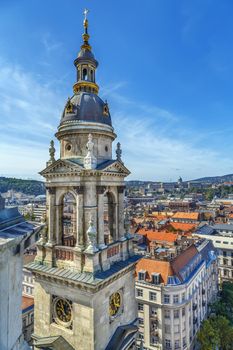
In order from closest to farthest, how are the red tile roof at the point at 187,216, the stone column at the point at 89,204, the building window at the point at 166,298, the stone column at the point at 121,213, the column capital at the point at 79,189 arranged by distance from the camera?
the stone column at the point at 89,204, the column capital at the point at 79,189, the stone column at the point at 121,213, the building window at the point at 166,298, the red tile roof at the point at 187,216

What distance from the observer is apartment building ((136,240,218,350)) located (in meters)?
40.1

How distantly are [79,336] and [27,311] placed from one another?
30.3 metres

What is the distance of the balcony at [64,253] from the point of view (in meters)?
16.6

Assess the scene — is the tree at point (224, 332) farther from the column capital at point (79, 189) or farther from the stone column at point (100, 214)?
the column capital at point (79, 189)

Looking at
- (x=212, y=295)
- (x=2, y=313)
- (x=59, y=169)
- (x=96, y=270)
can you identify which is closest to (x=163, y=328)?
(x=212, y=295)

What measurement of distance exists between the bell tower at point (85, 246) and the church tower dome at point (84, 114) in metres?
0.07

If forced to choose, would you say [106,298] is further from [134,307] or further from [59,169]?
[59,169]

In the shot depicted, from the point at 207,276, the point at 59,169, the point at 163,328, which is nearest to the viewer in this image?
the point at 59,169

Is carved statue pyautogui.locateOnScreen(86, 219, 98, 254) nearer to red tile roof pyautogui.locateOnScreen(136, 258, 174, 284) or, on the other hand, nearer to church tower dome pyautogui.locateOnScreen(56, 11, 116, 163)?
church tower dome pyautogui.locateOnScreen(56, 11, 116, 163)

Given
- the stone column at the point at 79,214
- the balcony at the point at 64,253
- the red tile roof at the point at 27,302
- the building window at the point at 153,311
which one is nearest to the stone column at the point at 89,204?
the stone column at the point at 79,214

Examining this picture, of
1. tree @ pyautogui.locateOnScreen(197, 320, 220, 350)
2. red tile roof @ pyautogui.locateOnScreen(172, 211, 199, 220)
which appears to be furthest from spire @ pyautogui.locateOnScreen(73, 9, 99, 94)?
red tile roof @ pyautogui.locateOnScreen(172, 211, 199, 220)

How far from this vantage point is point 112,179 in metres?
18.5

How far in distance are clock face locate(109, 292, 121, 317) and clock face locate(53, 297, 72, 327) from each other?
2813 millimetres

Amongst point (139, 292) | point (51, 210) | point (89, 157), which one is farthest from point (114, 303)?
point (139, 292)
